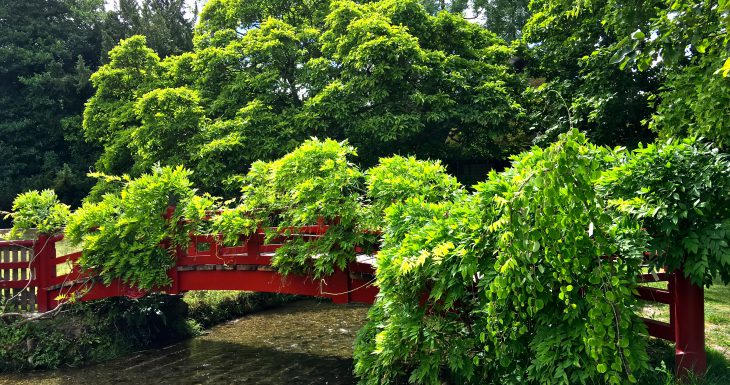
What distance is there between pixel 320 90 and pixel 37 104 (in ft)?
50.0

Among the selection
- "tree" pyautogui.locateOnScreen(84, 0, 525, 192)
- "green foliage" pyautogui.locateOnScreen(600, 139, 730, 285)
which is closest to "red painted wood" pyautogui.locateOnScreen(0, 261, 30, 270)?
"tree" pyautogui.locateOnScreen(84, 0, 525, 192)

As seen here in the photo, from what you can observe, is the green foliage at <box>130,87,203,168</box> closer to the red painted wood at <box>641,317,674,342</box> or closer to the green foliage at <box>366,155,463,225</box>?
the green foliage at <box>366,155,463,225</box>

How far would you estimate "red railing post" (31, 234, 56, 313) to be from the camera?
834 centimetres

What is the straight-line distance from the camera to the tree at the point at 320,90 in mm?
12508

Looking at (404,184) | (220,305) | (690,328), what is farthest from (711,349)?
(220,305)

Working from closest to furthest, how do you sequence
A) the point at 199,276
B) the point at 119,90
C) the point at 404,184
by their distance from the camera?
the point at 404,184, the point at 199,276, the point at 119,90

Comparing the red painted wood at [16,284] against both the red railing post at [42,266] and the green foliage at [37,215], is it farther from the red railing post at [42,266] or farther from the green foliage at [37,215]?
the green foliage at [37,215]

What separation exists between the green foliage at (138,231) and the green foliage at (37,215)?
0.54m

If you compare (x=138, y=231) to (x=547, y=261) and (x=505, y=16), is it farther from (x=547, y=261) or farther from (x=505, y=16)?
(x=505, y=16)

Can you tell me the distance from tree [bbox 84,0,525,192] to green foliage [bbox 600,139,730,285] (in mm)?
8070

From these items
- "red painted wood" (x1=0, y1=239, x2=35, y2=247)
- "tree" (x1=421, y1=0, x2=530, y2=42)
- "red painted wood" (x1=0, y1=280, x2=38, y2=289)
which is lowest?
"red painted wood" (x1=0, y1=280, x2=38, y2=289)

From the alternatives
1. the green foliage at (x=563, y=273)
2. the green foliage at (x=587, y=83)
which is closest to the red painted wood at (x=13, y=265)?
the green foliage at (x=563, y=273)

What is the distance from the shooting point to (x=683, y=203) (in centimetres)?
398

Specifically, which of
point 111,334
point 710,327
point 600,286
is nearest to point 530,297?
point 600,286
